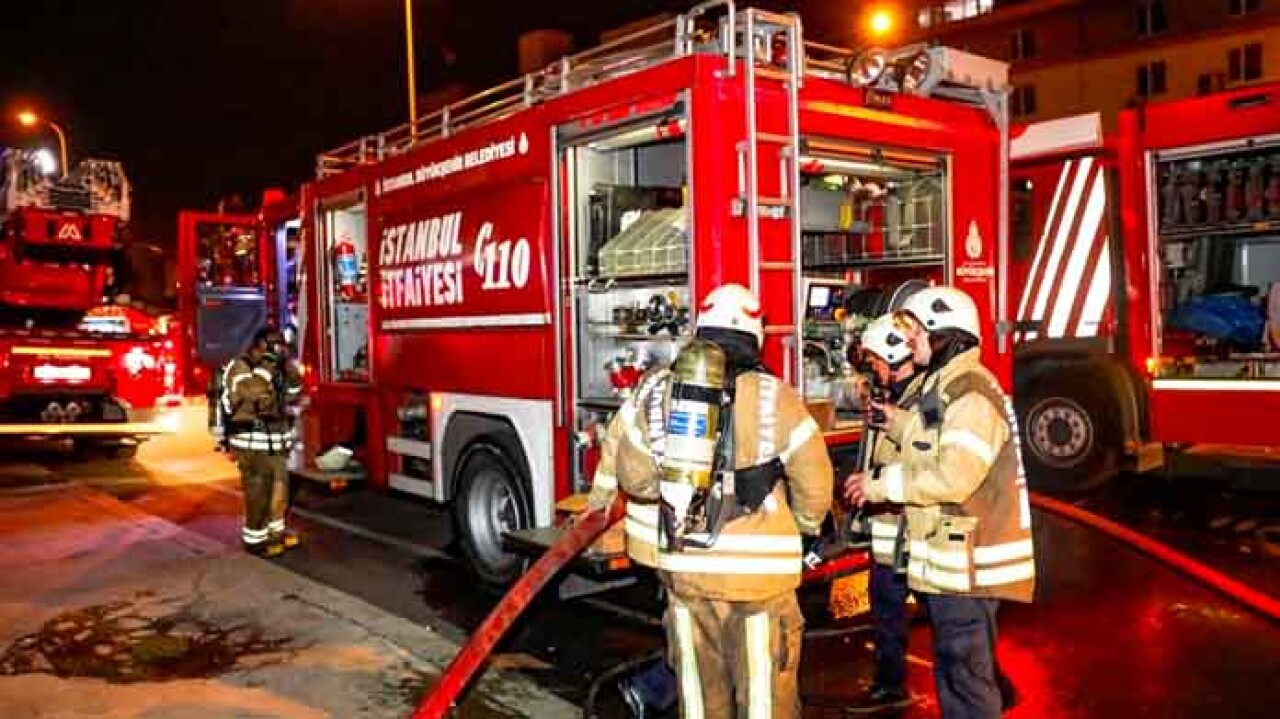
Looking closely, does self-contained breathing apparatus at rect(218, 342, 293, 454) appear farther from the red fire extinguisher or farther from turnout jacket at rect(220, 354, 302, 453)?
the red fire extinguisher

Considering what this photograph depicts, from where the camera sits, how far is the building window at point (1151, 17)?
38.3m

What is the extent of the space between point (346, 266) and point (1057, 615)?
18.2 ft

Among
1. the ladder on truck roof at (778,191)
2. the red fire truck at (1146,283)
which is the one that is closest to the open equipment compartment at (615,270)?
the ladder on truck roof at (778,191)

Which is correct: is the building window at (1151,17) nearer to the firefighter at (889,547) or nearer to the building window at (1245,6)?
the building window at (1245,6)

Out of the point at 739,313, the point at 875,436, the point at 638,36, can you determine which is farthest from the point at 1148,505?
the point at 739,313

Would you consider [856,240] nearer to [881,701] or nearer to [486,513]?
[486,513]

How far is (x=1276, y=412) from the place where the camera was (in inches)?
315

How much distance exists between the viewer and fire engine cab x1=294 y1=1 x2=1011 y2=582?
5.18m

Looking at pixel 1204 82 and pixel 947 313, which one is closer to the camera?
pixel 947 313

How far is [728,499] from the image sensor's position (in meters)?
3.36

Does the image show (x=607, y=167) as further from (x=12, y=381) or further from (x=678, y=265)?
(x=12, y=381)

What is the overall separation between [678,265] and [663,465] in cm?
227

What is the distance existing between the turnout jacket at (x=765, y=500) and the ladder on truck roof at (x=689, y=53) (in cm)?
218

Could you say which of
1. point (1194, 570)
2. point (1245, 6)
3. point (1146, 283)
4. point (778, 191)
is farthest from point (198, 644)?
point (1245, 6)
